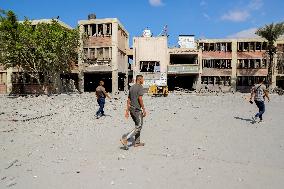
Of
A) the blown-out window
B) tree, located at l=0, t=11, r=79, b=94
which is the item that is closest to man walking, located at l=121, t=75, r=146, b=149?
tree, located at l=0, t=11, r=79, b=94

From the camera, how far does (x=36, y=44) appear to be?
110ft

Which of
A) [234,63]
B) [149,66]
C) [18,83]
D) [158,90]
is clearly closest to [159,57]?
[149,66]

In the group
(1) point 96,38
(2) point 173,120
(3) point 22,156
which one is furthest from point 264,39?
(3) point 22,156

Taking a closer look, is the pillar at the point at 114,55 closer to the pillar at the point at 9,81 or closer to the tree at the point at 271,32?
the pillar at the point at 9,81

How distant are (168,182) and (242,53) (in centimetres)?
4551

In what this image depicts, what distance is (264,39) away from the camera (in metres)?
48.4

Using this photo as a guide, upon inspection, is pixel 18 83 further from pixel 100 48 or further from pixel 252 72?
pixel 252 72

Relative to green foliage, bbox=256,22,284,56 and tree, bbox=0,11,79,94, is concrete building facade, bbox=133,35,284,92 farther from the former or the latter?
tree, bbox=0,11,79,94

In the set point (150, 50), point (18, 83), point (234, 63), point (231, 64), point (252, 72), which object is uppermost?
point (150, 50)

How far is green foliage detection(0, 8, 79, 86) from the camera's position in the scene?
33094 mm

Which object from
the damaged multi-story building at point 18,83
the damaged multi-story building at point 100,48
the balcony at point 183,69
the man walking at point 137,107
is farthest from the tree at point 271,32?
the man walking at point 137,107

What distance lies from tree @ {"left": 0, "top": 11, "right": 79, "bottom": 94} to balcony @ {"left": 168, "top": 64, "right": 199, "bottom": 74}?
540 inches

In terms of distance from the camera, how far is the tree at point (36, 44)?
33094 millimetres

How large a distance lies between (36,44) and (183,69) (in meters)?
19.6
